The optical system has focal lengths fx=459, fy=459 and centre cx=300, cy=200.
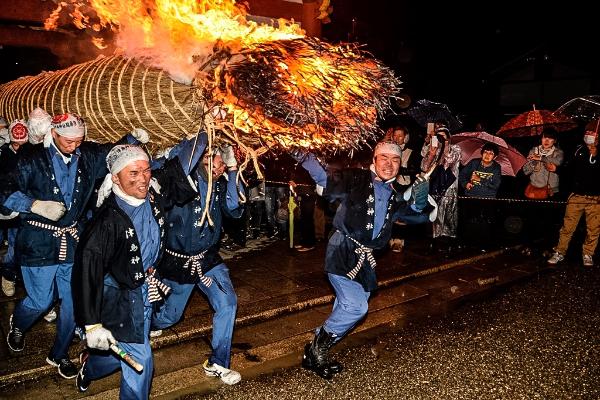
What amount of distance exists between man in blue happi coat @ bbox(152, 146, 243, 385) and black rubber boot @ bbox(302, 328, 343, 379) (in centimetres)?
73

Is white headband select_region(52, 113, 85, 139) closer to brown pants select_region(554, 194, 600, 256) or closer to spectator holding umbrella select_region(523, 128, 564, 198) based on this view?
brown pants select_region(554, 194, 600, 256)

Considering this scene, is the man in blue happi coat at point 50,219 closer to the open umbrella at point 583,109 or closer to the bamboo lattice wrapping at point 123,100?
the bamboo lattice wrapping at point 123,100

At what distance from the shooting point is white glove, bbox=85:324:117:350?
2969 mm

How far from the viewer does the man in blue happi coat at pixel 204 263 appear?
395 centimetres

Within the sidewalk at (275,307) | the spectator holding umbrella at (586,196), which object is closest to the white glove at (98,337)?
the sidewalk at (275,307)

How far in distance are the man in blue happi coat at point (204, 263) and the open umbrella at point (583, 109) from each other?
6.98 meters

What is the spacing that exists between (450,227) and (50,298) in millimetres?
6870

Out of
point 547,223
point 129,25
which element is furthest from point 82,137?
point 547,223

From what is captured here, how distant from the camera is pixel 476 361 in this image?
4617 mm

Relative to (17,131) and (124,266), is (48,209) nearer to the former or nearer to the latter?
(124,266)

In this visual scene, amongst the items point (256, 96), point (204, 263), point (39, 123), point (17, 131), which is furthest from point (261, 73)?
point (17, 131)

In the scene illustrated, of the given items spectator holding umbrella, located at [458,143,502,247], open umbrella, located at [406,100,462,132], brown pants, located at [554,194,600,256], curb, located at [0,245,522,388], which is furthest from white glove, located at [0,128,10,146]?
brown pants, located at [554,194,600,256]

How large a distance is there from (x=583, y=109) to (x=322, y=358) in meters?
7.04

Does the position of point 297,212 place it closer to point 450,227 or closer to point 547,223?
point 450,227
